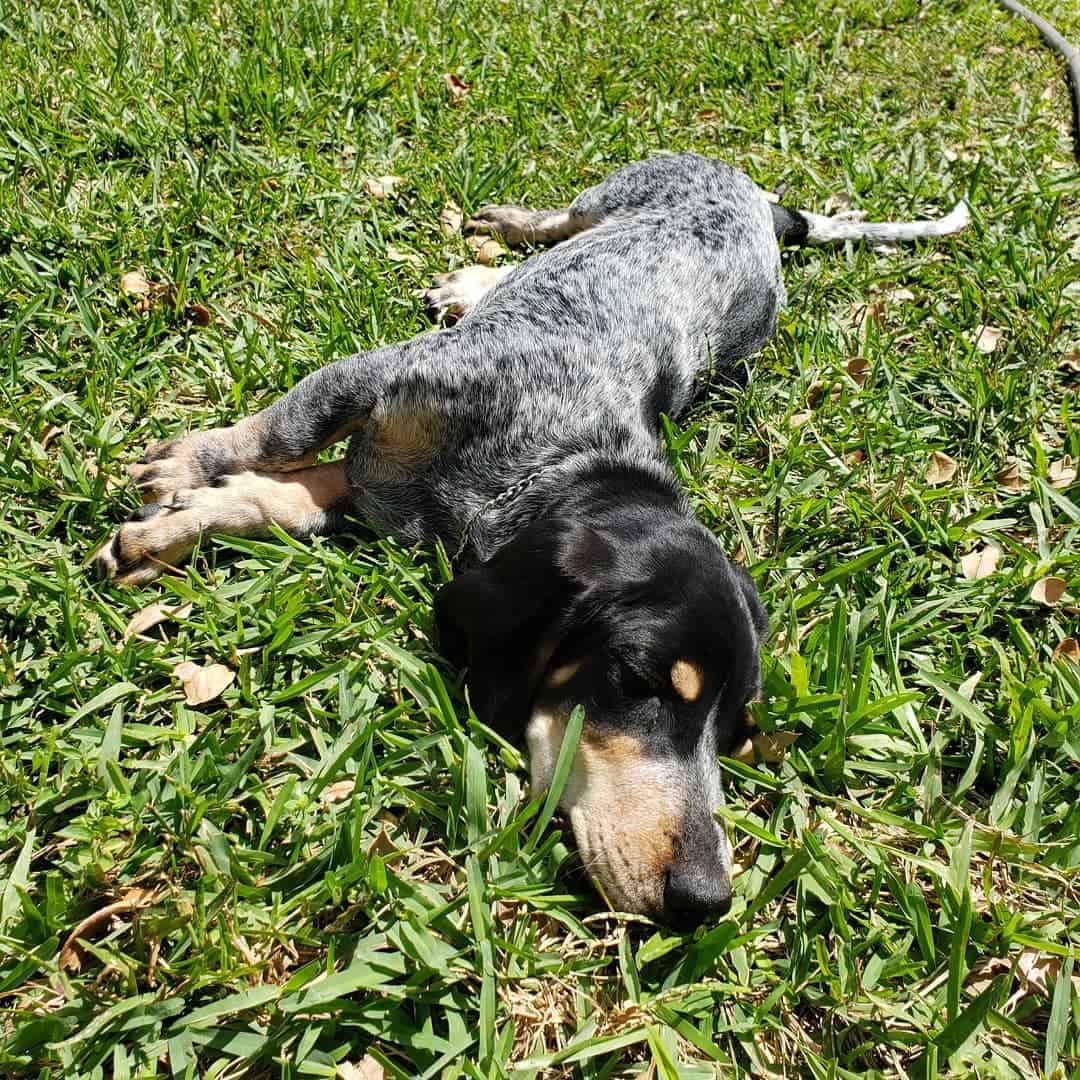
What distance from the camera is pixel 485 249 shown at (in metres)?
5.02

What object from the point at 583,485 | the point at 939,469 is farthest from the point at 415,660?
the point at 939,469

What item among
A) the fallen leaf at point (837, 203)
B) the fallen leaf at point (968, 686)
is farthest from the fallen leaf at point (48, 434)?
the fallen leaf at point (837, 203)

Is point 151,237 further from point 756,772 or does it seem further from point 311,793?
point 756,772

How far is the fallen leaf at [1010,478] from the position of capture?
412 cm

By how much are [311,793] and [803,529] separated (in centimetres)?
215

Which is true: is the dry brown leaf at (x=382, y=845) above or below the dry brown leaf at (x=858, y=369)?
above

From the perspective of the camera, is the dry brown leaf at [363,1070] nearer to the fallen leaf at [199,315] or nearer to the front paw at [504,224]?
the fallen leaf at [199,315]

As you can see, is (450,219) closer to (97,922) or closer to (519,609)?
(519,609)

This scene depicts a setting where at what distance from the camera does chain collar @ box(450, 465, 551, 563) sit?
3430 mm

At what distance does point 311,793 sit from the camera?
261 cm

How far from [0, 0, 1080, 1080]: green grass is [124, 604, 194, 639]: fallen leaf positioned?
0.04 metres

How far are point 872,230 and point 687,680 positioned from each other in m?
3.74

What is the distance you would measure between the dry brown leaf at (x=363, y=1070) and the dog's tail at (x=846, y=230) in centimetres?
Answer: 450

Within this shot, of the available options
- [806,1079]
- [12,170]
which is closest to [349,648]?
[806,1079]
